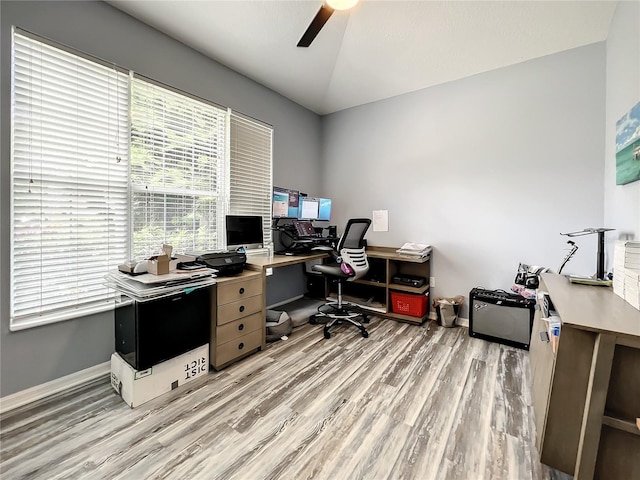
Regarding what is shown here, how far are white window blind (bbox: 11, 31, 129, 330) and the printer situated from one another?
0.63 meters

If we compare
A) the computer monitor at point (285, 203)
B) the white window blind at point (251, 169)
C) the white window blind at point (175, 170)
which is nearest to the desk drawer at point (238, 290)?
the white window blind at point (175, 170)

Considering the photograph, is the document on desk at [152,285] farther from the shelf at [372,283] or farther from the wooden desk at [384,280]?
the shelf at [372,283]

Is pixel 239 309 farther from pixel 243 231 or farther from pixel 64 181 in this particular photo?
pixel 64 181

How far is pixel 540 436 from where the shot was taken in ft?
4.06

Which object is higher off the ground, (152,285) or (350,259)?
(350,259)

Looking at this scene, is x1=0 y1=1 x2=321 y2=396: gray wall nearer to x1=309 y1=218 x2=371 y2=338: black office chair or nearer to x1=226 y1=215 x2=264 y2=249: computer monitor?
x1=226 y1=215 x2=264 y2=249: computer monitor

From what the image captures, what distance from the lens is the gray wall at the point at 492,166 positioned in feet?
8.02

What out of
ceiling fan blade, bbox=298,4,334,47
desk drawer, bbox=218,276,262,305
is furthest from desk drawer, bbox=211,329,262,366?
ceiling fan blade, bbox=298,4,334,47

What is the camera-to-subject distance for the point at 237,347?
2172 mm

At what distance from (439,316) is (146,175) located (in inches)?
129

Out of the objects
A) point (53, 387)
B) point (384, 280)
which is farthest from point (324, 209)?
point (53, 387)

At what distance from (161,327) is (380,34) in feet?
9.83

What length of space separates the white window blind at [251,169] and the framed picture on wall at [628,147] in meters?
3.06

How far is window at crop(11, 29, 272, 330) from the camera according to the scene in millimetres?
1666
